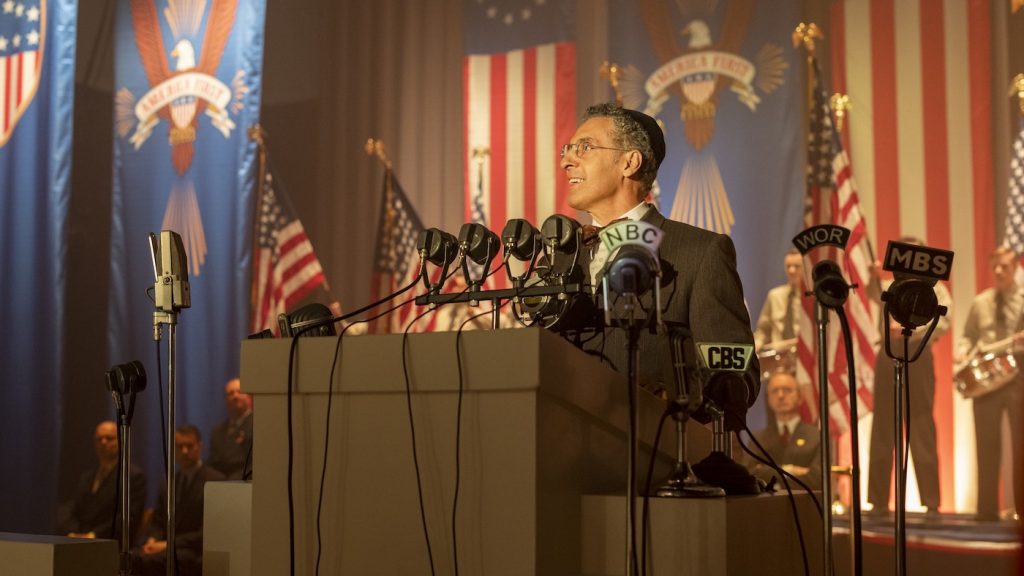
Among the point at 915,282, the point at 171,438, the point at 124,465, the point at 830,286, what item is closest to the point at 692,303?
the point at 830,286

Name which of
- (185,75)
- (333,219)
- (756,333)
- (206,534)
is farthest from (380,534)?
(185,75)

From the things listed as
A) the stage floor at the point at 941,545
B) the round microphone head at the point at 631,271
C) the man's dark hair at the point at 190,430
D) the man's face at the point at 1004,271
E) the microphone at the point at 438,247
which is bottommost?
the stage floor at the point at 941,545

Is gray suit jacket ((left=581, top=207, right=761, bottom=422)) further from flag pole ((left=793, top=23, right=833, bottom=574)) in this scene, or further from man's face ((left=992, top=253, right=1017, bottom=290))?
man's face ((left=992, top=253, right=1017, bottom=290))

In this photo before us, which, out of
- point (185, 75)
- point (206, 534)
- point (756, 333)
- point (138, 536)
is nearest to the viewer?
point (206, 534)

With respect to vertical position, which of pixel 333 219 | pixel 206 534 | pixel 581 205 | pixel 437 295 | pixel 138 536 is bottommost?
pixel 138 536

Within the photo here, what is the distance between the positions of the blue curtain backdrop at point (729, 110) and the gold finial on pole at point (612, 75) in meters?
0.04

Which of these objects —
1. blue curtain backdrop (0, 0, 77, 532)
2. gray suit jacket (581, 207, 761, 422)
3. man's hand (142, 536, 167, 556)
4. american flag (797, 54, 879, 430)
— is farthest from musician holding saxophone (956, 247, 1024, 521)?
blue curtain backdrop (0, 0, 77, 532)

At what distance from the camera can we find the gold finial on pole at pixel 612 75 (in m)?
6.19

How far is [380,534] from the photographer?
5.72 ft

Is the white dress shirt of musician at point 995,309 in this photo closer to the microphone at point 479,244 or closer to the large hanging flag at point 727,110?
the large hanging flag at point 727,110

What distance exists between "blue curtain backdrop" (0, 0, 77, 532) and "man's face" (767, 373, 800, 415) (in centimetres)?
441

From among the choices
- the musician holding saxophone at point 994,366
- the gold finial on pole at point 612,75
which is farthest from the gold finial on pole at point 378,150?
the musician holding saxophone at point 994,366

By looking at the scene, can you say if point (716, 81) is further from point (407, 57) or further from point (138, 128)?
point (138, 128)

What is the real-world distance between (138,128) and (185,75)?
0.47 meters
